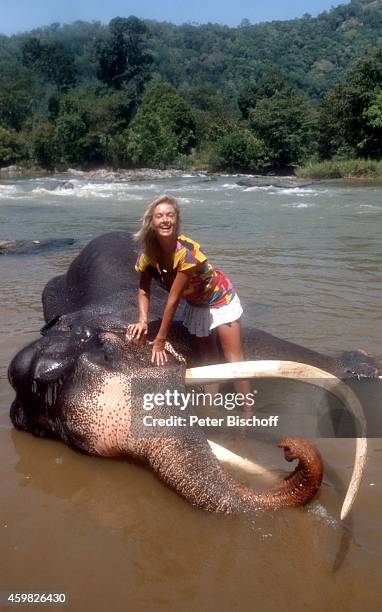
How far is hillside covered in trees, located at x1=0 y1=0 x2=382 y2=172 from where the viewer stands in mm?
46938

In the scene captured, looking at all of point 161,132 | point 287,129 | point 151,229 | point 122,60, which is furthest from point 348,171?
point 122,60

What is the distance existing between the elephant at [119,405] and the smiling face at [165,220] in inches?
21.1

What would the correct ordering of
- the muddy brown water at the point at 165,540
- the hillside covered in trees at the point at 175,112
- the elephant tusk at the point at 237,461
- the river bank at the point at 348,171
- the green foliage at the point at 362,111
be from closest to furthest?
the muddy brown water at the point at 165,540 → the elephant tusk at the point at 237,461 → the river bank at the point at 348,171 → the green foliage at the point at 362,111 → the hillside covered in trees at the point at 175,112

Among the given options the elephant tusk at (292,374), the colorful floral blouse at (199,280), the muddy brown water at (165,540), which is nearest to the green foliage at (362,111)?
the colorful floral blouse at (199,280)

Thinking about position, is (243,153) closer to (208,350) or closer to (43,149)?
(43,149)

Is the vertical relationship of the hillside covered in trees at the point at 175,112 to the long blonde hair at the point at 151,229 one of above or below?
above

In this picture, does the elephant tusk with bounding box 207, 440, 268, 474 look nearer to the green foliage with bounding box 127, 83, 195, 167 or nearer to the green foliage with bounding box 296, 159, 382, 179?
the green foliage with bounding box 296, 159, 382, 179

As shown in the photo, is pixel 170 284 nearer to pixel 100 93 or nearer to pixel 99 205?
pixel 99 205

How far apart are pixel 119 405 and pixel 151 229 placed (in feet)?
3.83

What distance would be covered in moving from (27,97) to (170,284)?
8176 cm

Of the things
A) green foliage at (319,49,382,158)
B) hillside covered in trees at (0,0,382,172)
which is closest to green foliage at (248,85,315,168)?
hillside covered in trees at (0,0,382,172)

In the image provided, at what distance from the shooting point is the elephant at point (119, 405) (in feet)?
8.72

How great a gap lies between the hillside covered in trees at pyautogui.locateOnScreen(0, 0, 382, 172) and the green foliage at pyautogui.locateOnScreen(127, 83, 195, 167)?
0.31ft

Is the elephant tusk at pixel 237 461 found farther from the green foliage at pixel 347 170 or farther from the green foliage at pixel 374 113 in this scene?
the green foliage at pixel 374 113
